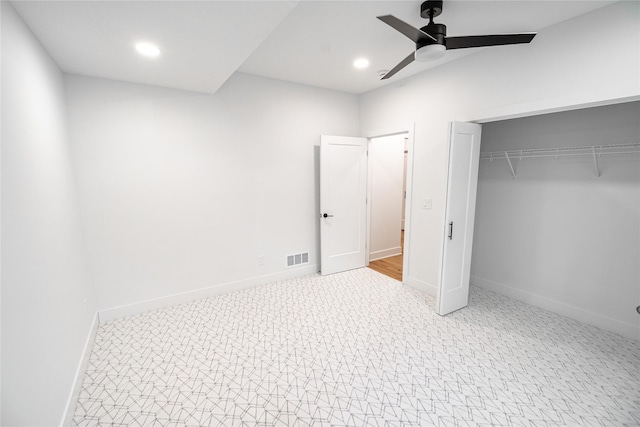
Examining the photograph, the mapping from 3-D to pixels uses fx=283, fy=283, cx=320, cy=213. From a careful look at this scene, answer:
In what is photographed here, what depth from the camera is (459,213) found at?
9.68 ft

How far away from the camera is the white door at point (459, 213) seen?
280 cm

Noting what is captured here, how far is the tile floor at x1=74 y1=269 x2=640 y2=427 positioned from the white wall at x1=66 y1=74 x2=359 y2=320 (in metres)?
0.48

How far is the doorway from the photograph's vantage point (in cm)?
478

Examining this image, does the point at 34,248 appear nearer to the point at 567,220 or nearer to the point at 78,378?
the point at 78,378

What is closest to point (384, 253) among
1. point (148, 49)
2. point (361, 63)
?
point (361, 63)

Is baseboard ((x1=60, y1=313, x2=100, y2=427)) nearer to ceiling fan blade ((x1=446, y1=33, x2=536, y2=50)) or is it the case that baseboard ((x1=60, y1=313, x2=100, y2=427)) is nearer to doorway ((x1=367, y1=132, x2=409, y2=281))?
ceiling fan blade ((x1=446, y1=33, x2=536, y2=50))

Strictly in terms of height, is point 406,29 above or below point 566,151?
above

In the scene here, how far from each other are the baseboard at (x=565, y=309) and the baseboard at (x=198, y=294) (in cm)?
240

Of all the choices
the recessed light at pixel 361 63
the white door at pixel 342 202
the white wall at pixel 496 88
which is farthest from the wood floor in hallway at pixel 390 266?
the recessed light at pixel 361 63

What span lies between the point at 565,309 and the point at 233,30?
4.03m

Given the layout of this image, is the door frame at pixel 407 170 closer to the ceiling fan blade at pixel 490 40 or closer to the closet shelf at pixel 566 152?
the closet shelf at pixel 566 152

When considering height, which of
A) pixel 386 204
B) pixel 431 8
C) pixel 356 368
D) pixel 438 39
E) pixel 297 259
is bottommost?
pixel 356 368

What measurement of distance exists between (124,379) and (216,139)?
96.2 inches

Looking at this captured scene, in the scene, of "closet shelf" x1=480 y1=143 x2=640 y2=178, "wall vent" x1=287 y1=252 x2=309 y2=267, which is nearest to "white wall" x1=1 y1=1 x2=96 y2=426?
"wall vent" x1=287 y1=252 x2=309 y2=267
